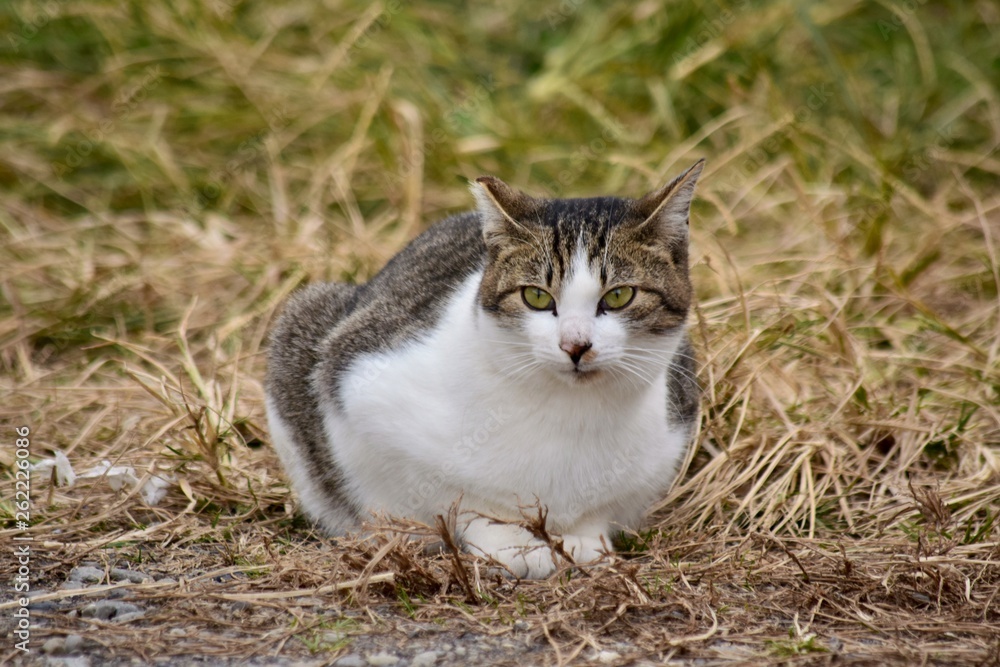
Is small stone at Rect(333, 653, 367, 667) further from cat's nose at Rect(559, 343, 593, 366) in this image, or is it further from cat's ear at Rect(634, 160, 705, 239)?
cat's ear at Rect(634, 160, 705, 239)

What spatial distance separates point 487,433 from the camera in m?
3.05

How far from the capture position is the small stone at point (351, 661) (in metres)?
2.46

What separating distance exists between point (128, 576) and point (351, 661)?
848mm

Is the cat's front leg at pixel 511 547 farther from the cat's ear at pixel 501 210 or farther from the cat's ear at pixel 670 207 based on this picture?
the cat's ear at pixel 670 207

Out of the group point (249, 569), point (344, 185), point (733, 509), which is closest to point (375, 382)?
point (249, 569)

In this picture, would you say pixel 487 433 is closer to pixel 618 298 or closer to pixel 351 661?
pixel 618 298

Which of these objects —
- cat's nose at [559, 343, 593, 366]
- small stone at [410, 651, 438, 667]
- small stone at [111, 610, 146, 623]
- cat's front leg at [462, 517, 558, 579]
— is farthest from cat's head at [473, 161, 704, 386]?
small stone at [111, 610, 146, 623]

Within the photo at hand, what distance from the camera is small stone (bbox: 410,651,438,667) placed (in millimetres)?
2486

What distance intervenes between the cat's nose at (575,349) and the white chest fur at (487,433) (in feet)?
0.64

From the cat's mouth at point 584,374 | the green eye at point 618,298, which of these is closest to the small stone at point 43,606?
the cat's mouth at point 584,374

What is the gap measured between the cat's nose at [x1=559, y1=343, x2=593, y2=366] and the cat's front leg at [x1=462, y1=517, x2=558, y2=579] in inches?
21.4

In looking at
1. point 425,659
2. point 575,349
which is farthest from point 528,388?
point 425,659

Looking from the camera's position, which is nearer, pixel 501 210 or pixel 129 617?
pixel 129 617

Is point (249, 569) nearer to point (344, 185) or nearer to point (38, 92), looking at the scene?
point (344, 185)
